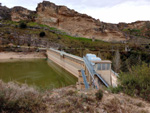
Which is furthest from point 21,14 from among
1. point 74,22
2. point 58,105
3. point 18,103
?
point 58,105

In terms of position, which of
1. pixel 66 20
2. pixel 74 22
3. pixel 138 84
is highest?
pixel 66 20

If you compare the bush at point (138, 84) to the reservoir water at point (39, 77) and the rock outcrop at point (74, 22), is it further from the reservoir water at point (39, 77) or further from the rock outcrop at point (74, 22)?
the rock outcrop at point (74, 22)

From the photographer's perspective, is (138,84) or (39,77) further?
(39,77)

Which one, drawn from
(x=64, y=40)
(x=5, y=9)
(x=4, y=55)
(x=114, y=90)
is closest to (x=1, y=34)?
(x=4, y=55)

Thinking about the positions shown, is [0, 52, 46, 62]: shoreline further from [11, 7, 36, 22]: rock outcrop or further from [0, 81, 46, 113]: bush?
[0, 81, 46, 113]: bush

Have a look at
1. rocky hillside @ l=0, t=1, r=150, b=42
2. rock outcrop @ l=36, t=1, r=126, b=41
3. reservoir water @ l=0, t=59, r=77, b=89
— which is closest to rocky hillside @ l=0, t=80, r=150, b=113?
reservoir water @ l=0, t=59, r=77, b=89

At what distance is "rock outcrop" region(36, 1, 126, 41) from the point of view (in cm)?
5378

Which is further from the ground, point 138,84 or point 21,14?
point 21,14

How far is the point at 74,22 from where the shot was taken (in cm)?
5669

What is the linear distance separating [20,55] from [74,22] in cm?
3636

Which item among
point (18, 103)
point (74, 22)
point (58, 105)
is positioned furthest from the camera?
point (74, 22)

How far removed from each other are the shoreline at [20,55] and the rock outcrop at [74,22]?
2597cm

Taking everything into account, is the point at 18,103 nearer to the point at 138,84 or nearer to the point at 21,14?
the point at 138,84

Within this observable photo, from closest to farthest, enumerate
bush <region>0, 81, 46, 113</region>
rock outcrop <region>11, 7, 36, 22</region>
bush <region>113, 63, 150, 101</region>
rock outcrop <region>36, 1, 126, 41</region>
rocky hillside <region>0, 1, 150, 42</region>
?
bush <region>0, 81, 46, 113</region>, bush <region>113, 63, 150, 101</region>, rock outcrop <region>11, 7, 36, 22</region>, rocky hillside <region>0, 1, 150, 42</region>, rock outcrop <region>36, 1, 126, 41</region>
